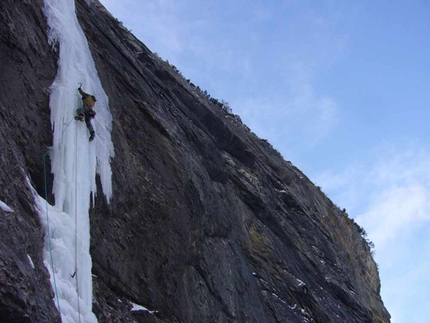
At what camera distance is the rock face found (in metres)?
8.54

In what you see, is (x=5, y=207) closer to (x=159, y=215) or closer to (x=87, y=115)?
(x=87, y=115)

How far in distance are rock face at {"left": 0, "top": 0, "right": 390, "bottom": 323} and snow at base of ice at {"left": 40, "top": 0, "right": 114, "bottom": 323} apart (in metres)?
0.28

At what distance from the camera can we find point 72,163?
1021cm

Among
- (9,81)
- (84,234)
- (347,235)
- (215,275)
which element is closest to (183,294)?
(215,275)

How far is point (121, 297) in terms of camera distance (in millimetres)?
10688

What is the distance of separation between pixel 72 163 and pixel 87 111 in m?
1.42

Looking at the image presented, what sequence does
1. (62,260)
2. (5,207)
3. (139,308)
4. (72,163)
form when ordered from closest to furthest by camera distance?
(5,207), (62,260), (72,163), (139,308)

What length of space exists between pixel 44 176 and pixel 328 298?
14.5 meters

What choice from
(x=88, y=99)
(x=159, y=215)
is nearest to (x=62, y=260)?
(x=88, y=99)

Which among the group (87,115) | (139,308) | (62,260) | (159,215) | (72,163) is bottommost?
(62,260)

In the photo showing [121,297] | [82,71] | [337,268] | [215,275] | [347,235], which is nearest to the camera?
[121,297]

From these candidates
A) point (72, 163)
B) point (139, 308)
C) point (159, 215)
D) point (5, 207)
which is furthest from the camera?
point (159, 215)

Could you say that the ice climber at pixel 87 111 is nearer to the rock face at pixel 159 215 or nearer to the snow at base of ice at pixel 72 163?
the snow at base of ice at pixel 72 163

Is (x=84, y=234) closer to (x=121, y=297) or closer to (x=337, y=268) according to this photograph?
(x=121, y=297)
